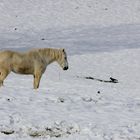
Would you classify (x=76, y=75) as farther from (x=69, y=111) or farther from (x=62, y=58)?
(x=69, y=111)

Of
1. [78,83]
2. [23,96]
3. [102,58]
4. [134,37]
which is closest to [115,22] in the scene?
[134,37]

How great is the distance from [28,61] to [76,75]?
20.2ft

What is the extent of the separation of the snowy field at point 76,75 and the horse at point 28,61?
55 centimetres

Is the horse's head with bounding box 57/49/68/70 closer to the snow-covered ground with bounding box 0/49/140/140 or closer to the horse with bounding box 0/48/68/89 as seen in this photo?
the horse with bounding box 0/48/68/89

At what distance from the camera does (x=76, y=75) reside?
20.3 m

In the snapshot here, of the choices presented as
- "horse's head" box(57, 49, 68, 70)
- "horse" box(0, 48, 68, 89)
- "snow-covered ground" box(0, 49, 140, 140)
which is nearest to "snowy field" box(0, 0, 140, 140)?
"snow-covered ground" box(0, 49, 140, 140)

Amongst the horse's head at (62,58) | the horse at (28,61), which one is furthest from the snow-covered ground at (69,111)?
the horse's head at (62,58)

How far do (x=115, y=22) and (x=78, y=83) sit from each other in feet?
47.0

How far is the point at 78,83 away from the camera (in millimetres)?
18297

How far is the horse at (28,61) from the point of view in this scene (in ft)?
45.6

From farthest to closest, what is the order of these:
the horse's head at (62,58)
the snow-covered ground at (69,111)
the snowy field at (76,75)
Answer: the horse's head at (62,58), the snowy field at (76,75), the snow-covered ground at (69,111)

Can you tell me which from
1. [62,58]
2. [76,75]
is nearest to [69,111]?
[62,58]

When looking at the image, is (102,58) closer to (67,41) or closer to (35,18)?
(67,41)

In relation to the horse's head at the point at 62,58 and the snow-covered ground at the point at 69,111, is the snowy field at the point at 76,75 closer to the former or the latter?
the snow-covered ground at the point at 69,111
